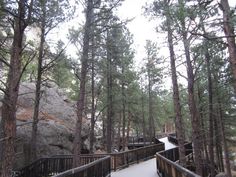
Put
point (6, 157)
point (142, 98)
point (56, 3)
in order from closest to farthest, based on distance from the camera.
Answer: point (6, 157), point (56, 3), point (142, 98)

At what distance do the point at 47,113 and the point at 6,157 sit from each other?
11795 mm

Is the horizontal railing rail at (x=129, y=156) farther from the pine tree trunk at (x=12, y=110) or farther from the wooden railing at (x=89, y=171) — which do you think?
the pine tree trunk at (x=12, y=110)

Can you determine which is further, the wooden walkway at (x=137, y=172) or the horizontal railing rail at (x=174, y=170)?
the wooden walkway at (x=137, y=172)

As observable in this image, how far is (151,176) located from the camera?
11227mm

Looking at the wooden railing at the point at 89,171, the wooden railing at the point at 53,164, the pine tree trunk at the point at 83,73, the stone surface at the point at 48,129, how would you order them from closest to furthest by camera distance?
1. the wooden railing at the point at 89,171
2. the pine tree trunk at the point at 83,73
3. the wooden railing at the point at 53,164
4. the stone surface at the point at 48,129

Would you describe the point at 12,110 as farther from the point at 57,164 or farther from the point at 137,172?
the point at 137,172

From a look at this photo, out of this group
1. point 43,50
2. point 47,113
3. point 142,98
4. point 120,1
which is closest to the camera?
point 120,1

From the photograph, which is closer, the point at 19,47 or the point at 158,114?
the point at 19,47

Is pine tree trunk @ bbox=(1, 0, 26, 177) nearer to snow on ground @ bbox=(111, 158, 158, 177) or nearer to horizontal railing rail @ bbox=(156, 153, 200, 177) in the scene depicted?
horizontal railing rail @ bbox=(156, 153, 200, 177)

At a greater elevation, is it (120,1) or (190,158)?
(120,1)

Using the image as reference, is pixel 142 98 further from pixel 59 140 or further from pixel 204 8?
pixel 204 8

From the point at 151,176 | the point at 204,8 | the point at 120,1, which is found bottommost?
the point at 151,176

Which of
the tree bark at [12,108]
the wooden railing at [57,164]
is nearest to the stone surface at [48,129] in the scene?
the wooden railing at [57,164]

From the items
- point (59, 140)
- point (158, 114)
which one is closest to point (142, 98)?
point (158, 114)
